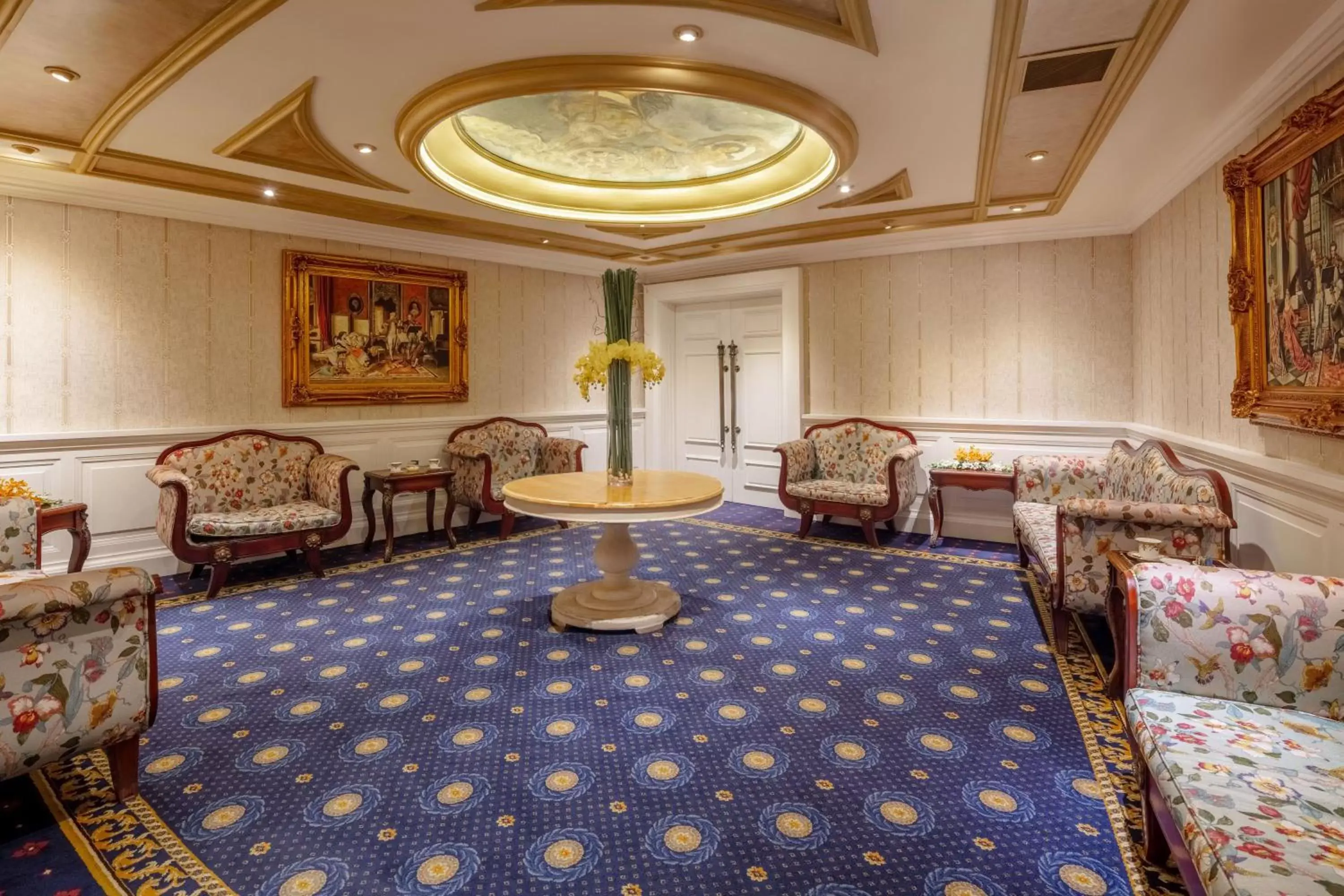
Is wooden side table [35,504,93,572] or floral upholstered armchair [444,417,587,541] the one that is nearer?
wooden side table [35,504,93,572]

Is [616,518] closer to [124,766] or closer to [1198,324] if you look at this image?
[124,766]

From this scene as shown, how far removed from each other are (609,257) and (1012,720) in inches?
225

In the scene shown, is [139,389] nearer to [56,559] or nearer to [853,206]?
[56,559]

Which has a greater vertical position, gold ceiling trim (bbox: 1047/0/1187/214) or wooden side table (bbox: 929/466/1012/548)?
gold ceiling trim (bbox: 1047/0/1187/214)

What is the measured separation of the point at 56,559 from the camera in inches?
179

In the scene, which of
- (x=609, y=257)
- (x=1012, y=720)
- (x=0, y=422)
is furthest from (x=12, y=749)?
(x=609, y=257)

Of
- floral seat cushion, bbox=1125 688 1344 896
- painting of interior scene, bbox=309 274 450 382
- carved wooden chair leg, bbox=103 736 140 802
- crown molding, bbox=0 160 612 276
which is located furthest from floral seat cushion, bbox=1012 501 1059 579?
painting of interior scene, bbox=309 274 450 382

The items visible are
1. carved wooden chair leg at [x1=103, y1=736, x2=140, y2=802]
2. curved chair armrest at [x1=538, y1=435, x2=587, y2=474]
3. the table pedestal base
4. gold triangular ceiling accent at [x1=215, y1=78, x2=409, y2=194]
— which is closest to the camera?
carved wooden chair leg at [x1=103, y1=736, x2=140, y2=802]

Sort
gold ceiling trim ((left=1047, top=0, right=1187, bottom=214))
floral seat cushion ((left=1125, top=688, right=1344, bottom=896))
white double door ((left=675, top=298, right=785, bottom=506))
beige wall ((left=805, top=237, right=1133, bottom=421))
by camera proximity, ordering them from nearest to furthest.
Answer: floral seat cushion ((left=1125, top=688, right=1344, bottom=896))
gold ceiling trim ((left=1047, top=0, right=1187, bottom=214))
beige wall ((left=805, top=237, right=1133, bottom=421))
white double door ((left=675, top=298, right=785, bottom=506))

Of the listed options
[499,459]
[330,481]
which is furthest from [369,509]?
[499,459]

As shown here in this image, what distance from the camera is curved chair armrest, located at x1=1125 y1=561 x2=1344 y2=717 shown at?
1822 mm

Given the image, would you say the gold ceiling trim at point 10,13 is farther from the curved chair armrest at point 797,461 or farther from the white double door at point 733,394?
the white double door at point 733,394

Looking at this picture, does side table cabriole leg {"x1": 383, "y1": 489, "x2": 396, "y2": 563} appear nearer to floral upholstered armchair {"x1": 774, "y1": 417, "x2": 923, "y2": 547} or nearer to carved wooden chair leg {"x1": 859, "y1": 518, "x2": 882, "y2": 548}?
floral upholstered armchair {"x1": 774, "y1": 417, "x2": 923, "y2": 547}

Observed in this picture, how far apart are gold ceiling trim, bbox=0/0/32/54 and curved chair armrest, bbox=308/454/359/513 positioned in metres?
2.88
